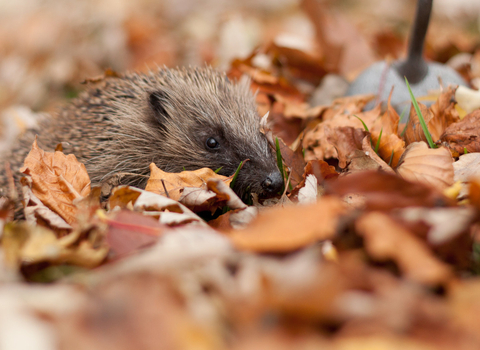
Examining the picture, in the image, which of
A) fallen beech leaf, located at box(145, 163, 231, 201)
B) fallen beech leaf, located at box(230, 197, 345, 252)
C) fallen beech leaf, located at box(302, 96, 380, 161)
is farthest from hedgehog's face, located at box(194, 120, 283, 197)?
fallen beech leaf, located at box(230, 197, 345, 252)

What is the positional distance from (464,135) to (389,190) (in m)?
1.17

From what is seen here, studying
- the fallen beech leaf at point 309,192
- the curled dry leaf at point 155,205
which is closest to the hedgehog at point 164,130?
the fallen beech leaf at point 309,192

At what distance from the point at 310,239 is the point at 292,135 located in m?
2.34

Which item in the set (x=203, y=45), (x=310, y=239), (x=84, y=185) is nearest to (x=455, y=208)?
(x=310, y=239)

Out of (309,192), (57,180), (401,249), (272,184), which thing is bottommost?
(272,184)

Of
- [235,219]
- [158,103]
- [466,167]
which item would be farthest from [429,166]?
[158,103]

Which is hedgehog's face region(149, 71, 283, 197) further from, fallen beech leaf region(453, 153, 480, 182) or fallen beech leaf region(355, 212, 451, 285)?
fallen beech leaf region(355, 212, 451, 285)

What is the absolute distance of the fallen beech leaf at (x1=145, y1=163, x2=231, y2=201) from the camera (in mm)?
2416

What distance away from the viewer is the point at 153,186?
2.45 m

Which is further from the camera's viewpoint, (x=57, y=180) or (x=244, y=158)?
(x=244, y=158)

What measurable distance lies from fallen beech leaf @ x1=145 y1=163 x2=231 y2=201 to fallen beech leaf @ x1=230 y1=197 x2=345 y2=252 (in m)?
0.95

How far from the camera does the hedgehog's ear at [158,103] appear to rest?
3.22 m

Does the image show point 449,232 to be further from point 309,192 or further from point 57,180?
point 57,180

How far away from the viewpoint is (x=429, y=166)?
7.22 feet
